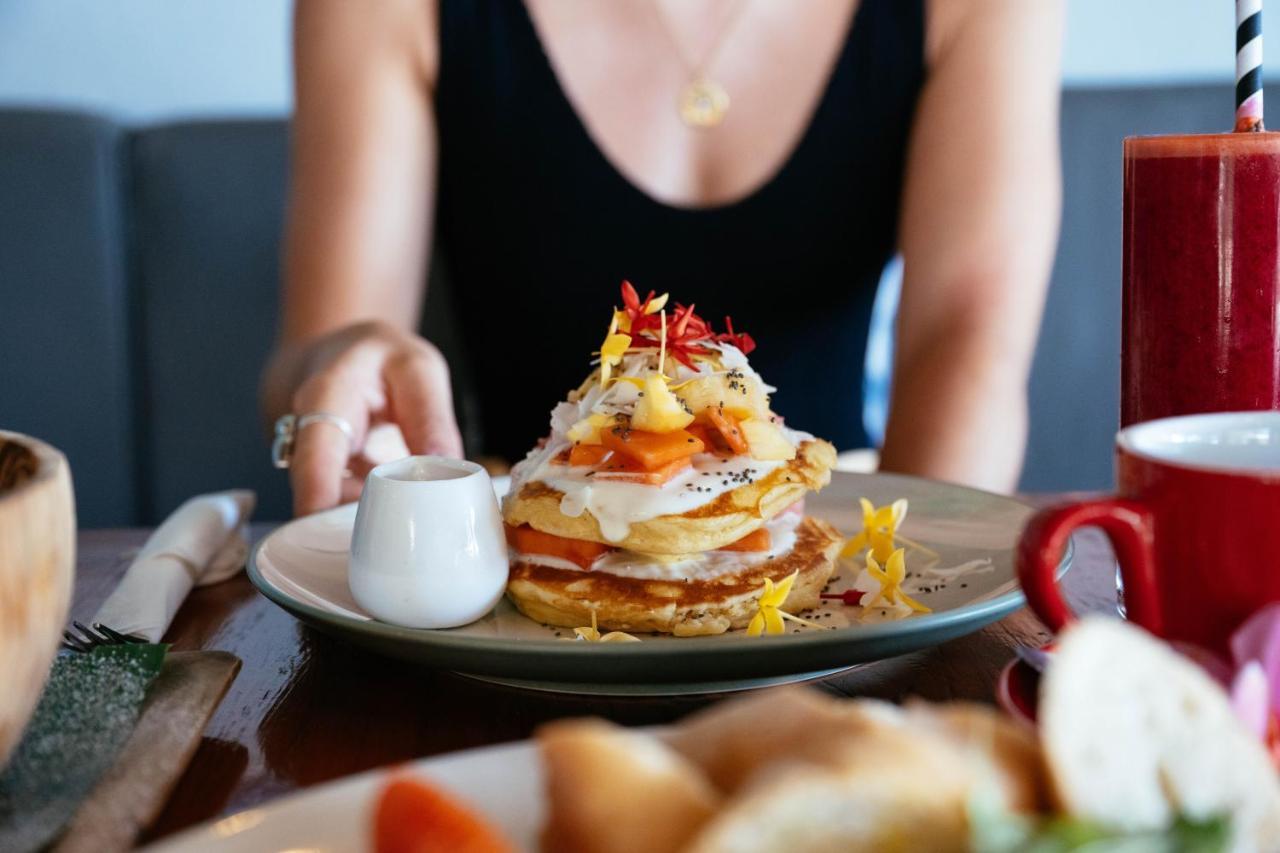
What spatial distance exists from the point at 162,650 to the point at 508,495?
1.07 ft

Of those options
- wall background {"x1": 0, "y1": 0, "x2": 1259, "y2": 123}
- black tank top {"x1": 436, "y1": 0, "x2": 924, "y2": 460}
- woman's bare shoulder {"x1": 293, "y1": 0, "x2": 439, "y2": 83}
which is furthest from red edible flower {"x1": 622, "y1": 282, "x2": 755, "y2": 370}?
wall background {"x1": 0, "y1": 0, "x2": 1259, "y2": 123}

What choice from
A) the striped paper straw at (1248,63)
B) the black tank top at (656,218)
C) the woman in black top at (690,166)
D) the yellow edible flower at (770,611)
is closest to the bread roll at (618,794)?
the yellow edible flower at (770,611)

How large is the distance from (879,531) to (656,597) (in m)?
0.22

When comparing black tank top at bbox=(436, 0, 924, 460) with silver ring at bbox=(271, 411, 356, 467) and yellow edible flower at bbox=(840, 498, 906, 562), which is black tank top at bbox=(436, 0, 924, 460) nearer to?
silver ring at bbox=(271, 411, 356, 467)

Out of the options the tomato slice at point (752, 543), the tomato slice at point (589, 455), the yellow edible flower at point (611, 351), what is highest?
the yellow edible flower at point (611, 351)

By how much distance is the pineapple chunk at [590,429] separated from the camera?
0.93 m

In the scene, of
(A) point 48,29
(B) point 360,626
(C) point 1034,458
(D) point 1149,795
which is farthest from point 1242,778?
(A) point 48,29

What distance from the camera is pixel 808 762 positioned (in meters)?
0.38

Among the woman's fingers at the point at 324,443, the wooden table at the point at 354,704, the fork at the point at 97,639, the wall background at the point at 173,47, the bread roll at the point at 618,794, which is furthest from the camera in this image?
the wall background at the point at 173,47

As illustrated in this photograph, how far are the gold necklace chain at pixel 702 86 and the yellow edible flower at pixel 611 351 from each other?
1.07 m

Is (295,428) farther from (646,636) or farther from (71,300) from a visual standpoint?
(71,300)

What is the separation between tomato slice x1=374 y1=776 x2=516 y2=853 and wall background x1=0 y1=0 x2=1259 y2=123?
8.61ft

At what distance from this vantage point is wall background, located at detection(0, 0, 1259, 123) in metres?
2.77

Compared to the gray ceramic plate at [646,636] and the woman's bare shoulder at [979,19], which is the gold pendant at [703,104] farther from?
the gray ceramic plate at [646,636]
